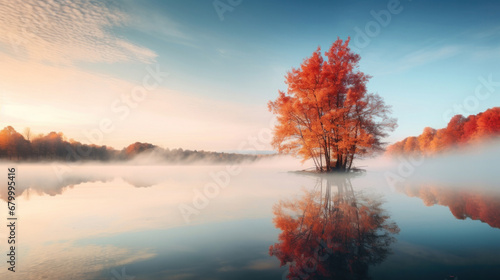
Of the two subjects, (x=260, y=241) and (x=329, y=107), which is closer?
(x=260, y=241)

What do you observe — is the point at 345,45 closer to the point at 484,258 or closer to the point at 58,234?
the point at 484,258

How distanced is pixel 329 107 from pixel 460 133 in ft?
240

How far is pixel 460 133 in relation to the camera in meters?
71.8

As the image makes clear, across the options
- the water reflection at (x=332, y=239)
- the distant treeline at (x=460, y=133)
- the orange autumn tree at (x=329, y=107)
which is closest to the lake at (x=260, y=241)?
the water reflection at (x=332, y=239)

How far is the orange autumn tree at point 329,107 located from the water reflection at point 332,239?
1519 centimetres

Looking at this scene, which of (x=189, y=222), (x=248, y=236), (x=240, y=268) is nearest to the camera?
(x=240, y=268)

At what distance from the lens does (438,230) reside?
6.51 m

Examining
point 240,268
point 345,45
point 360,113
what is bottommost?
point 240,268

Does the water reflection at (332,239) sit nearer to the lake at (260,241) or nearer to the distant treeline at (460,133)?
the lake at (260,241)

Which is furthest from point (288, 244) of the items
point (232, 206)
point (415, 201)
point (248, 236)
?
point (415, 201)

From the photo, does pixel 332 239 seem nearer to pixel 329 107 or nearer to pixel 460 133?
pixel 329 107

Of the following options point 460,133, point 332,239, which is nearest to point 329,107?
point 332,239

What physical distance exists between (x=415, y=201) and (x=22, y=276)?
13614 mm

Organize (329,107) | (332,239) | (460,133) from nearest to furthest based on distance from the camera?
(332,239) → (329,107) → (460,133)
